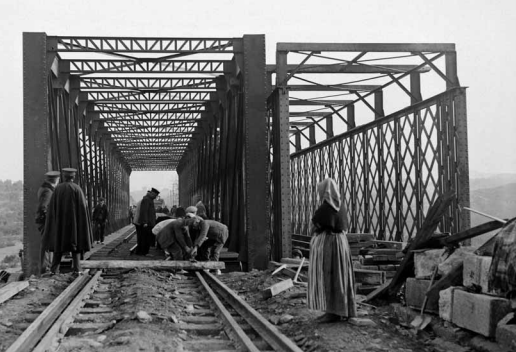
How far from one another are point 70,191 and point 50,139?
4.87m

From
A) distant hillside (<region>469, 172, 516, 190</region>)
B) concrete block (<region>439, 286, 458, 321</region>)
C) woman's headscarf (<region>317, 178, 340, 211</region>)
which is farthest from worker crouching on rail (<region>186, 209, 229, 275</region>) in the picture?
distant hillside (<region>469, 172, 516, 190</region>)

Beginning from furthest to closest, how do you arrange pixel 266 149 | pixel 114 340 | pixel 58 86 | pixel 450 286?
pixel 58 86 < pixel 266 149 < pixel 450 286 < pixel 114 340

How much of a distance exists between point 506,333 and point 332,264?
2.04 m

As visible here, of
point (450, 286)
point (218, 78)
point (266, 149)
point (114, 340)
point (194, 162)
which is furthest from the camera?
point (194, 162)

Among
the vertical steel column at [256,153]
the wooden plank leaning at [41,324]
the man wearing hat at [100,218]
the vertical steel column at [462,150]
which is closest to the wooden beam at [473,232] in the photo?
the wooden plank leaning at [41,324]

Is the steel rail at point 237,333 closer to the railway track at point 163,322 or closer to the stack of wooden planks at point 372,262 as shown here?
the railway track at point 163,322

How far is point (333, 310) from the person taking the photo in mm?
7180

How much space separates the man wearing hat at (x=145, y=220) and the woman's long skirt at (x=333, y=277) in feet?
34.0

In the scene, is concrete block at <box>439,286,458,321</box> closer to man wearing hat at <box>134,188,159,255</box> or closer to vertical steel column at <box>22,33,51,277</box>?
vertical steel column at <box>22,33,51,277</box>

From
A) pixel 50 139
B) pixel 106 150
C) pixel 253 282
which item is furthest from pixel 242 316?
pixel 106 150

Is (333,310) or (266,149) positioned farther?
(266,149)

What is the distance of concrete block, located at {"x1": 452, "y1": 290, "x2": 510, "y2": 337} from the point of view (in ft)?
19.6

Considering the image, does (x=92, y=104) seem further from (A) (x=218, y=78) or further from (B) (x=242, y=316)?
(B) (x=242, y=316)

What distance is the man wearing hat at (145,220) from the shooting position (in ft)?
57.4
